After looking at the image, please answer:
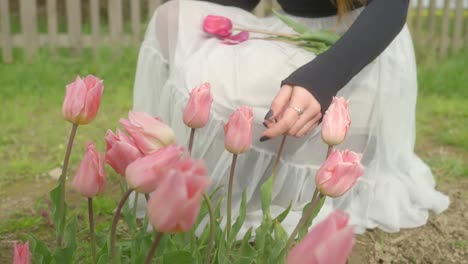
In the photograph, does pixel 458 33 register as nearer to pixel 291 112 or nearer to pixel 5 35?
pixel 5 35

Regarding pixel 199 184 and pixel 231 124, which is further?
pixel 231 124

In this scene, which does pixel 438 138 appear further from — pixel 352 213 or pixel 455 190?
pixel 352 213

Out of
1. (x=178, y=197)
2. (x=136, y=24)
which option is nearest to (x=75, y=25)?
(x=136, y=24)

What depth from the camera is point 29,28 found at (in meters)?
4.46

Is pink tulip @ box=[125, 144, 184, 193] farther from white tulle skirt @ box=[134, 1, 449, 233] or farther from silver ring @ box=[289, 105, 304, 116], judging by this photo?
white tulle skirt @ box=[134, 1, 449, 233]

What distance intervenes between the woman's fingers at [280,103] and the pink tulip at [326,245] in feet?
2.24

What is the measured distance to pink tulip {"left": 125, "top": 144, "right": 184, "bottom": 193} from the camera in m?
0.75

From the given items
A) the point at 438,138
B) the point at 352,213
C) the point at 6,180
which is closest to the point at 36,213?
the point at 6,180

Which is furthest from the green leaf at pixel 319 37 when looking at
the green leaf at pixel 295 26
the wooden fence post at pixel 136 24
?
the wooden fence post at pixel 136 24

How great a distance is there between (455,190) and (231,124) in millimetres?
1453

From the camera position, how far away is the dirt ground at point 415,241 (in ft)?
5.68

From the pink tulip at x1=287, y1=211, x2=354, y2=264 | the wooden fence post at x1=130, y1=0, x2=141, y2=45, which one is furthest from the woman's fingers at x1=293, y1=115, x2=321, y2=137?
the wooden fence post at x1=130, y1=0, x2=141, y2=45

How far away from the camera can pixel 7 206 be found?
2074mm

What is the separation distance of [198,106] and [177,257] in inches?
11.1
